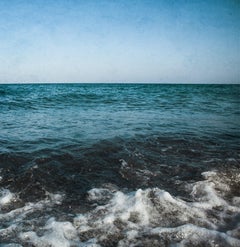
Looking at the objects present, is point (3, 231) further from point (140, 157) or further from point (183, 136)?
point (183, 136)

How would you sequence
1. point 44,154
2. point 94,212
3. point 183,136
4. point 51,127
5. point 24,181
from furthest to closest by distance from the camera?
1. point 51,127
2. point 183,136
3. point 44,154
4. point 24,181
5. point 94,212

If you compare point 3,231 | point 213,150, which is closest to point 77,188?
point 3,231

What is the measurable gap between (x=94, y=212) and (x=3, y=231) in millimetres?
1075

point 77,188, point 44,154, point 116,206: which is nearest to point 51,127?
point 44,154

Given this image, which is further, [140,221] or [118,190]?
[118,190]

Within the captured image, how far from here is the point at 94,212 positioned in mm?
3111

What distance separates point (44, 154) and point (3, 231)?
9.08ft

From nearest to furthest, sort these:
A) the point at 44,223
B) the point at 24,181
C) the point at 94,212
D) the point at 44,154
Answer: the point at 44,223, the point at 94,212, the point at 24,181, the point at 44,154

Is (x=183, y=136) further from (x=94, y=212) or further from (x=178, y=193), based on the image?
(x=94, y=212)

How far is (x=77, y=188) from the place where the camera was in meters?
3.89

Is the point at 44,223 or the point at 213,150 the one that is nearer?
the point at 44,223

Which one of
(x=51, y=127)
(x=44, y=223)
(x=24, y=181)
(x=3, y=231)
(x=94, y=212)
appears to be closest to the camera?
(x=3, y=231)

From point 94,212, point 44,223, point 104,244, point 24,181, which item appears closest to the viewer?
point 104,244

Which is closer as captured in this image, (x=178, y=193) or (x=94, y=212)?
(x=94, y=212)
